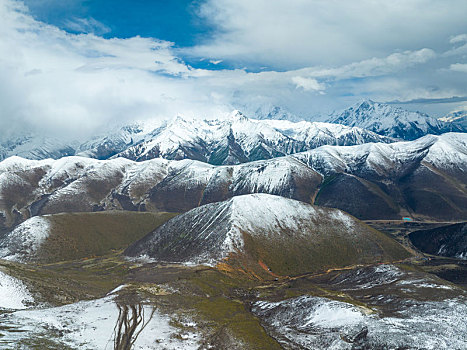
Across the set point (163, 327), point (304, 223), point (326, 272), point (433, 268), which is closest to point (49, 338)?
point (163, 327)

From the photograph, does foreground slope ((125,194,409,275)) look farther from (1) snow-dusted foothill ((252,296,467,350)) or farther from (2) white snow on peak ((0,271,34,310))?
(2) white snow on peak ((0,271,34,310))

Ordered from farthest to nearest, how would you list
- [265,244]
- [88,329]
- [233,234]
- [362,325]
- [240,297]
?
[265,244] → [233,234] → [240,297] → [362,325] → [88,329]

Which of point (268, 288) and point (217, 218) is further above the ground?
point (217, 218)

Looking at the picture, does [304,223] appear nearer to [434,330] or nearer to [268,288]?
[268,288]

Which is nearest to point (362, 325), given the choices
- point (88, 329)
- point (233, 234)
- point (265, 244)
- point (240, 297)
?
point (240, 297)

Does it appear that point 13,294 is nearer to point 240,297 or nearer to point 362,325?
point 240,297

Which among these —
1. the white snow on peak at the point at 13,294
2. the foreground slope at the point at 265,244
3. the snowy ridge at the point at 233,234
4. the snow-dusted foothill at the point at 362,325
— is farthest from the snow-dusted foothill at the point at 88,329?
the snowy ridge at the point at 233,234

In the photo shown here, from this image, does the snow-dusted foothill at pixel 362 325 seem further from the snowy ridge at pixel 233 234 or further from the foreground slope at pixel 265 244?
the snowy ridge at pixel 233 234

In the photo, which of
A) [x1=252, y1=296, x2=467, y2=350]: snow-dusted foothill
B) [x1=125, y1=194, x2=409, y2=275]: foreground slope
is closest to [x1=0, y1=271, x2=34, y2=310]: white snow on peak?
[x1=252, y1=296, x2=467, y2=350]: snow-dusted foothill
